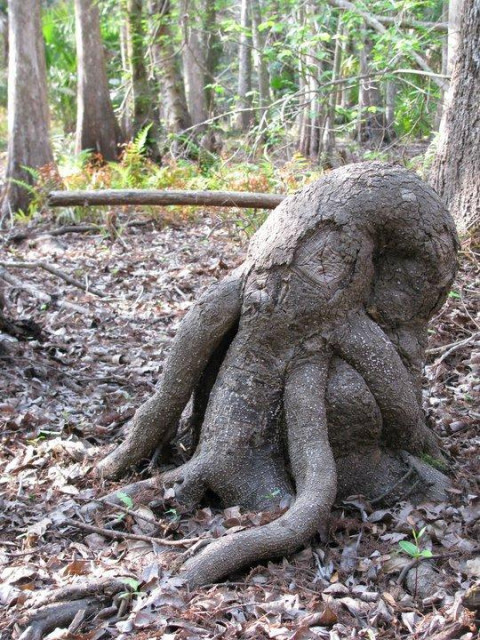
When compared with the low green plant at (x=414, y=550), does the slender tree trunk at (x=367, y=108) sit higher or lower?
higher

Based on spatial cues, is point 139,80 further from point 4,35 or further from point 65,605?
point 65,605

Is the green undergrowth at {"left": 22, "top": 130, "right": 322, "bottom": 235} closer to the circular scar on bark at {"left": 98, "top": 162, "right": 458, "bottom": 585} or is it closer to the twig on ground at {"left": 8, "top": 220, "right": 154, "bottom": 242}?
the twig on ground at {"left": 8, "top": 220, "right": 154, "bottom": 242}

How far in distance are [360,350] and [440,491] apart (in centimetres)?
96

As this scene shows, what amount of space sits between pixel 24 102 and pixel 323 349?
10.5 m

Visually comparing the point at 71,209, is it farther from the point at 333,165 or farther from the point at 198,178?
the point at 333,165

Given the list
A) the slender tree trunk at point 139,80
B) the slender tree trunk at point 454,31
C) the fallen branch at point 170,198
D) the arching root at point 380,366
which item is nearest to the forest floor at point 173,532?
the arching root at point 380,366

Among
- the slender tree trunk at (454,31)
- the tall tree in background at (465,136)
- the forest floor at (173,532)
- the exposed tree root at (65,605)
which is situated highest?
the slender tree trunk at (454,31)

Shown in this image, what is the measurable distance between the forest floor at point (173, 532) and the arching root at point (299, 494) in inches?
3.7

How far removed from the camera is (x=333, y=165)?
12352 millimetres

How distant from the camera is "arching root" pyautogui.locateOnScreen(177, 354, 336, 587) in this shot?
3.43 meters

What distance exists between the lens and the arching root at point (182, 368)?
4152 millimetres

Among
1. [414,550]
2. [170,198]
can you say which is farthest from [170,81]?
[414,550]

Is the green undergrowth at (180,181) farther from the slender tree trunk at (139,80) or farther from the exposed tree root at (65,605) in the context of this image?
the exposed tree root at (65,605)

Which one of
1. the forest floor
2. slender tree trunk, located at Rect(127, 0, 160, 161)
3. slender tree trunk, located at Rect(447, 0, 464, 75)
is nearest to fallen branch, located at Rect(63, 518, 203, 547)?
the forest floor
